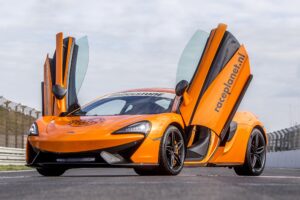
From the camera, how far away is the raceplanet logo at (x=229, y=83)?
10500 mm

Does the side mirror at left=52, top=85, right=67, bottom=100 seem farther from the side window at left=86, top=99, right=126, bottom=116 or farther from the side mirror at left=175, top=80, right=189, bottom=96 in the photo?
the side mirror at left=175, top=80, right=189, bottom=96

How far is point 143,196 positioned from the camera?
550 cm

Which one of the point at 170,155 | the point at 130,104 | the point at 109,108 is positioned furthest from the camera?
the point at 109,108

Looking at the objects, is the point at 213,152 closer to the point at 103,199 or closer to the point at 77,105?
the point at 77,105

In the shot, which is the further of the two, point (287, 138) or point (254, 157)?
point (287, 138)

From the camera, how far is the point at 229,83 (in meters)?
10.7

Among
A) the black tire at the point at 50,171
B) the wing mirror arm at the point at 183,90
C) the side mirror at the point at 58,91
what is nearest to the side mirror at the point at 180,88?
the wing mirror arm at the point at 183,90

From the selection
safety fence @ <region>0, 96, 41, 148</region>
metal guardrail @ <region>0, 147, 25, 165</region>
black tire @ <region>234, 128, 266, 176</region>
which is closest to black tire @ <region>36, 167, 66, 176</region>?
black tire @ <region>234, 128, 266, 176</region>

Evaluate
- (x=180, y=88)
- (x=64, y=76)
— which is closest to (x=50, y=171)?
(x=64, y=76)

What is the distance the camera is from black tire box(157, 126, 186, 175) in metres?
9.09

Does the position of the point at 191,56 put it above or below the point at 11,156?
above

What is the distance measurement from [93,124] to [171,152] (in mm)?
1045

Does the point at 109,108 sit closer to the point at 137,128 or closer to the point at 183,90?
the point at 183,90

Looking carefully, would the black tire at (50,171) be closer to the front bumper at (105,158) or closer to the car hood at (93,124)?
the car hood at (93,124)
